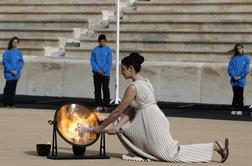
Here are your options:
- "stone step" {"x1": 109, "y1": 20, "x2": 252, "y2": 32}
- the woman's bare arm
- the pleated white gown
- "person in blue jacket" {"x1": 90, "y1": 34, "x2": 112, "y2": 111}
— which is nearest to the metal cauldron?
the woman's bare arm

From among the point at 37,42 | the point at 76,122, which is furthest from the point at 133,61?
the point at 37,42

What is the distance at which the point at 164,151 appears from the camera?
36.0ft

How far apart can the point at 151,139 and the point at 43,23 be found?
17.1 meters

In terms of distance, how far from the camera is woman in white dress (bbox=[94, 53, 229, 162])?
36.0 ft

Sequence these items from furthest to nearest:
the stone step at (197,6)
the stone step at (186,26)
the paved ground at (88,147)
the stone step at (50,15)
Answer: the stone step at (50,15) < the stone step at (197,6) < the stone step at (186,26) < the paved ground at (88,147)

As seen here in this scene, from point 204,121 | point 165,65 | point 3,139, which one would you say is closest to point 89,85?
point 165,65

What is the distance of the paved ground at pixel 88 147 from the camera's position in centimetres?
1102

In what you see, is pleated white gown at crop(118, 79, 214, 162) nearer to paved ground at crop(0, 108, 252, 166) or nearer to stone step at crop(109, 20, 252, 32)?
paved ground at crop(0, 108, 252, 166)

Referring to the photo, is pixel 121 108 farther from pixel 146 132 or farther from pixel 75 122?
pixel 75 122

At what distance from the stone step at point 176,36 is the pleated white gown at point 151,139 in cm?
1293

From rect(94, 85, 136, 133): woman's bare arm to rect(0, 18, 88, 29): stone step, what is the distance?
16.2 m

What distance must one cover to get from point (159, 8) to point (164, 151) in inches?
627

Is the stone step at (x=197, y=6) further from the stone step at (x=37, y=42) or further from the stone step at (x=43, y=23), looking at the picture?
the stone step at (x=37, y=42)

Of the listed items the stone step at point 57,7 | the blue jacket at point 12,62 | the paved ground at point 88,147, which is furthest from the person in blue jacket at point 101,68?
the stone step at point 57,7
